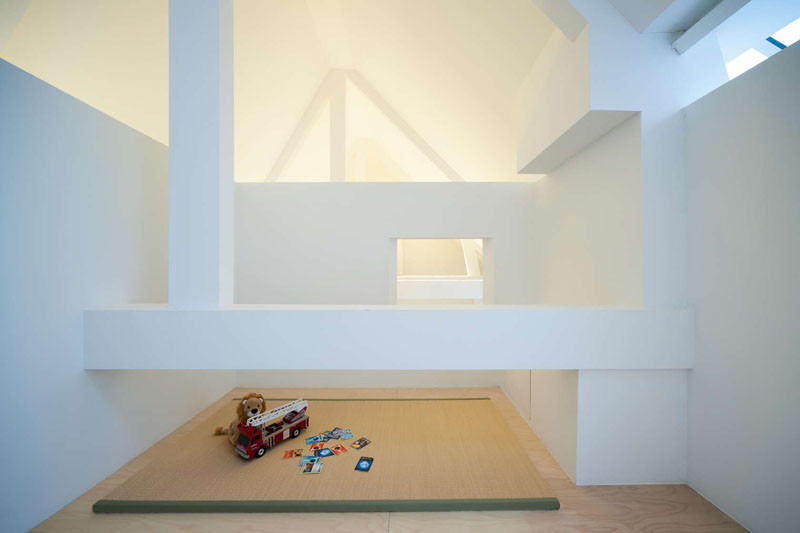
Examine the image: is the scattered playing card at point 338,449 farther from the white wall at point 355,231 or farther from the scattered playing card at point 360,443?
the white wall at point 355,231

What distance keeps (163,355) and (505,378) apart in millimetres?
4052

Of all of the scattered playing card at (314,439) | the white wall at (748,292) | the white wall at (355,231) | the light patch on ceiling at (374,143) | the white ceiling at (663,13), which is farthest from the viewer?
the light patch on ceiling at (374,143)

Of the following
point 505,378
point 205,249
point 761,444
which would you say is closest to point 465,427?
point 505,378

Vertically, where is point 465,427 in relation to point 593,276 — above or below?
below

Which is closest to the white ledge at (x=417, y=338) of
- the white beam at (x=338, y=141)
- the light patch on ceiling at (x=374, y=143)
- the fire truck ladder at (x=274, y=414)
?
the fire truck ladder at (x=274, y=414)

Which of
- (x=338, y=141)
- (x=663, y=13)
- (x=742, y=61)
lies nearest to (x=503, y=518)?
(x=663, y=13)

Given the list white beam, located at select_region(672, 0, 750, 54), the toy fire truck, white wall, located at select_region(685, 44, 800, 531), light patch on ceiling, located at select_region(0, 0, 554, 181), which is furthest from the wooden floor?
light patch on ceiling, located at select_region(0, 0, 554, 181)

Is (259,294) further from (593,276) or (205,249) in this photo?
(593,276)

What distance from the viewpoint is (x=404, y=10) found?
4785 mm

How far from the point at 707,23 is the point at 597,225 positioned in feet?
5.24

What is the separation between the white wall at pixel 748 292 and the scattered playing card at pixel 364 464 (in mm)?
2447

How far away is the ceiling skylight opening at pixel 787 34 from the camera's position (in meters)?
2.86

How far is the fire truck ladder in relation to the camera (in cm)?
331

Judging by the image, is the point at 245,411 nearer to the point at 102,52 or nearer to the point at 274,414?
the point at 274,414
